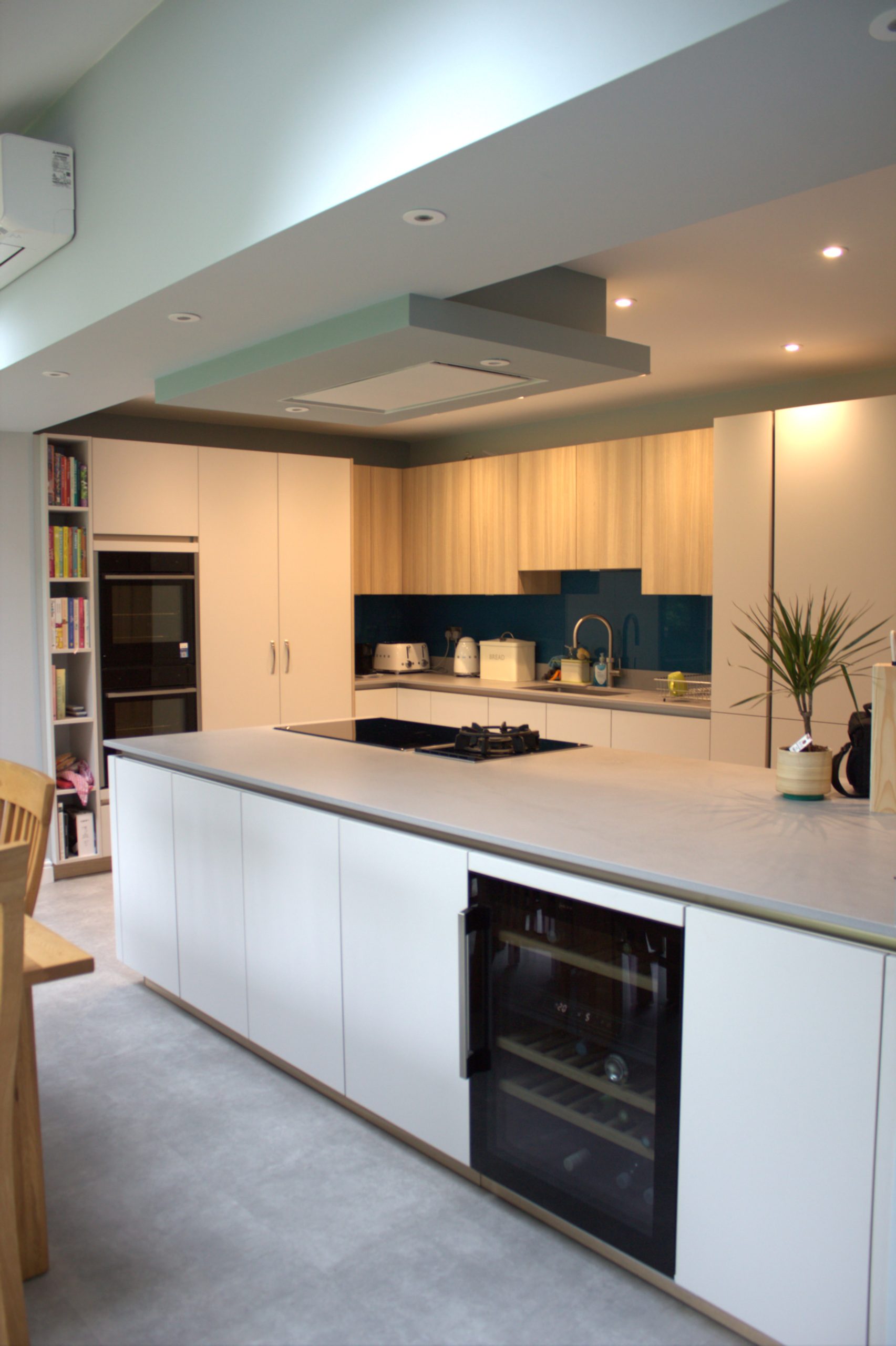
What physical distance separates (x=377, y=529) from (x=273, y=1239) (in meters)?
4.90

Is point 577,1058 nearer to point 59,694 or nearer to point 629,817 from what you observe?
point 629,817

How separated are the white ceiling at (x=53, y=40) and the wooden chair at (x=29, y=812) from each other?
1759 mm

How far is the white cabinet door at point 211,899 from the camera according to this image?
3043mm

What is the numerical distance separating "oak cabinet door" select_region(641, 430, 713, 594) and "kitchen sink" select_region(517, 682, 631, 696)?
65cm

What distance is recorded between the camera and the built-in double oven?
4996 mm

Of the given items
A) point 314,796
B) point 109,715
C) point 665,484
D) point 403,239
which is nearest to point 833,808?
point 314,796

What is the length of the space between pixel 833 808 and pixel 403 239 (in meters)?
1.62

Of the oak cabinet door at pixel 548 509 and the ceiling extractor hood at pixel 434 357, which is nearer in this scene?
the ceiling extractor hood at pixel 434 357

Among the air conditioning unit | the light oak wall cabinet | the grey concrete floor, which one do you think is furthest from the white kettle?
the air conditioning unit

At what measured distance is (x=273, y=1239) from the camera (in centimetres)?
219

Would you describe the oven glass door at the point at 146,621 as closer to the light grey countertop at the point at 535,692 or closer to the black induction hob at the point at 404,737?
the light grey countertop at the point at 535,692

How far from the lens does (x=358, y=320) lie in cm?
259

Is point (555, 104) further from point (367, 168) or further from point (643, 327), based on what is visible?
point (643, 327)

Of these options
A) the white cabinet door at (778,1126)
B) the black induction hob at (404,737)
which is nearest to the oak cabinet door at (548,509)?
the black induction hob at (404,737)
